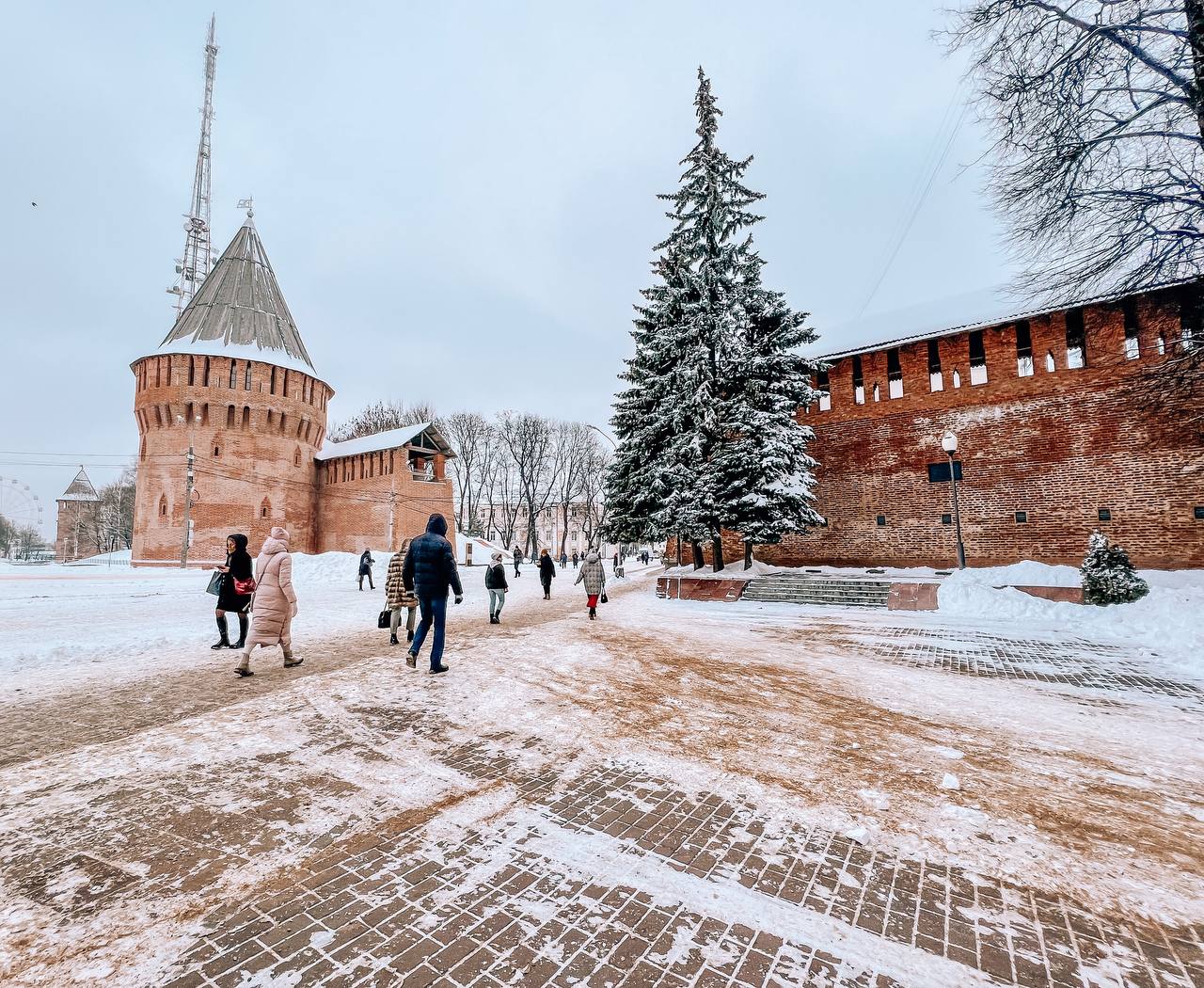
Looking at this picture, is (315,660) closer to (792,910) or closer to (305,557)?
(792,910)

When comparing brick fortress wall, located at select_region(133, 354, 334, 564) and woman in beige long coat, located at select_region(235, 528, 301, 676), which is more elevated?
brick fortress wall, located at select_region(133, 354, 334, 564)

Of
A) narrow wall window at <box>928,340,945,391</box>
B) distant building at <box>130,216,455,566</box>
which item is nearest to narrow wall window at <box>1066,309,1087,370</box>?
narrow wall window at <box>928,340,945,391</box>

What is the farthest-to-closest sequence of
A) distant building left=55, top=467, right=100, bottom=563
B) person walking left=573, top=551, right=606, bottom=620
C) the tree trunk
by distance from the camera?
distant building left=55, top=467, right=100, bottom=563, person walking left=573, top=551, right=606, bottom=620, the tree trunk

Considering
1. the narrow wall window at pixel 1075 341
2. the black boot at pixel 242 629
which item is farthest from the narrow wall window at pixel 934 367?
the black boot at pixel 242 629

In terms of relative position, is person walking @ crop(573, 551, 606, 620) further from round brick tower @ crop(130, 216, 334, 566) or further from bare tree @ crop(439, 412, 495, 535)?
bare tree @ crop(439, 412, 495, 535)

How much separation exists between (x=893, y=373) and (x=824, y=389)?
98.3 inches

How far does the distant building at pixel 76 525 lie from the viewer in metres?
68.8

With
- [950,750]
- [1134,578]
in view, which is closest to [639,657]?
[950,750]

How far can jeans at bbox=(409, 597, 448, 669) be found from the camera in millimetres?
6523

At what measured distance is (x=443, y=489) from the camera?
120 ft

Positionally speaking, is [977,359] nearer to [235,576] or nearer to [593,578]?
[593,578]

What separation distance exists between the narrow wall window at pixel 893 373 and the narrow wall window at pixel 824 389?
2110 mm

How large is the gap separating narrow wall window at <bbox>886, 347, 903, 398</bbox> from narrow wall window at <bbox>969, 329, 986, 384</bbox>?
228 centimetres

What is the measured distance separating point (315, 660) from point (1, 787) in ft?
12.8
